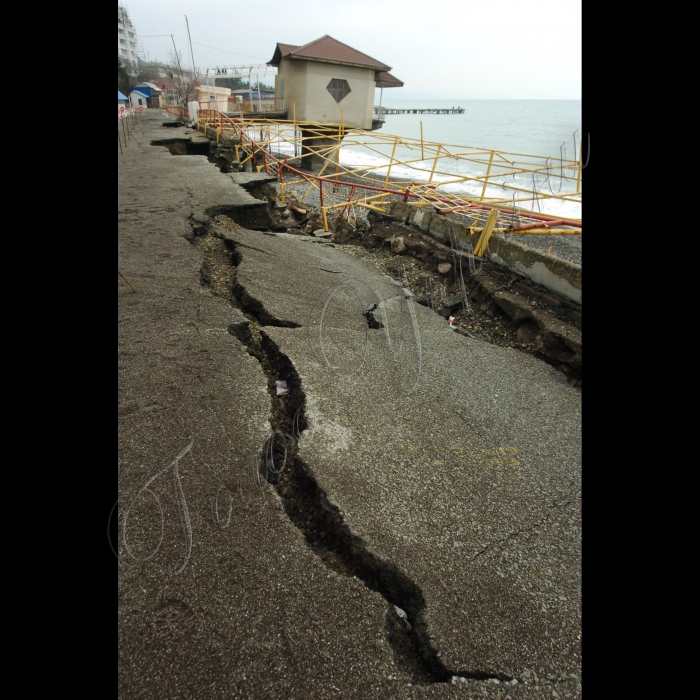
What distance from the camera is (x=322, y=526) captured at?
1.75m

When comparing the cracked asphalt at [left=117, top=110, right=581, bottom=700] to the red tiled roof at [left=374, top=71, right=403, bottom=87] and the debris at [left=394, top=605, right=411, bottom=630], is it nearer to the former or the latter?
the debris at [left=394, top=605, right=411, bottom=630]

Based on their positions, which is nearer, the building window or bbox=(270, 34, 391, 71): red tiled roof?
bbox=(270, 34, 391, 71): red tiled roof

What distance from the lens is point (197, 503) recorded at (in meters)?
1.75

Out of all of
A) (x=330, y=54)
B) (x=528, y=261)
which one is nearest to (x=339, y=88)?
(x=330, y=54)

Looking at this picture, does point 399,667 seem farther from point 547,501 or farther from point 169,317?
point 169,317

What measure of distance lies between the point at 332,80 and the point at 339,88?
23.3 inches

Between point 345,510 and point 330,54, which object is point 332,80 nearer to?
point 330,54

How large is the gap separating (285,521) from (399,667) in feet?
2.05

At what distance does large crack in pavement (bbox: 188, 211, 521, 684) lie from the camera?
135cm

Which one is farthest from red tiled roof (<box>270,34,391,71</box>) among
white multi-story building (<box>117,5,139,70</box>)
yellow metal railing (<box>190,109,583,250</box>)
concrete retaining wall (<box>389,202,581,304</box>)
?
concrete retaining wall (<box>389,202,581,304</box>)

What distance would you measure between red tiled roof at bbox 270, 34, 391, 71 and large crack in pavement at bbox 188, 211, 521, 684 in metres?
24.8

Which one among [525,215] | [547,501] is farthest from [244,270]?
[525,215]

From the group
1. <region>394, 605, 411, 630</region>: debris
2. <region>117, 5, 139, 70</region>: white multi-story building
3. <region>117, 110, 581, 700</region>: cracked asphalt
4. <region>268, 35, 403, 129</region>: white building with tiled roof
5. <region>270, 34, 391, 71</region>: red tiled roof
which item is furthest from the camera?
<region>268, 35, 403, 129</region>: white building with tiled roof

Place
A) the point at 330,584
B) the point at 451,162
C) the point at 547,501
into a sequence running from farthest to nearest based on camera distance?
the point at 451,162 < the point at 547,501 < the point at 330,584
